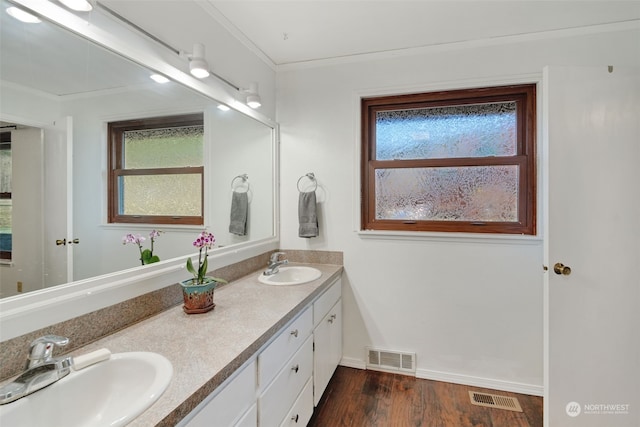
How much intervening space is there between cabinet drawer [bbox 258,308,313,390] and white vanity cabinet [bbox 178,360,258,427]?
61 millimetres

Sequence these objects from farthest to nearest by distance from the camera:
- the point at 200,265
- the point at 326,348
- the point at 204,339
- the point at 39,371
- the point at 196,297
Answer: the point at 326,348 → the point at 200,265 → the point at 196,297 → the point at 204,339 → the point at 39,371

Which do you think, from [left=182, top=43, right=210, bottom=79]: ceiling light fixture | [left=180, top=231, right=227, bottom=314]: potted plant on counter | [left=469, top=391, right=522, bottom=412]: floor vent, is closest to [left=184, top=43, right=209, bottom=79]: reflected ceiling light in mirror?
[left=182, top=43, right=210, bottom=79]: ceiling light fixture

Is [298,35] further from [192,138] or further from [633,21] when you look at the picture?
[633,21]

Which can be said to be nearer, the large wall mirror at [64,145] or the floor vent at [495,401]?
the large wall mirror at [64,145]

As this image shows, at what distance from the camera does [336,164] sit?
7.74 ft

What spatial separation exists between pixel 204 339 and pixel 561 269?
67.4 inches

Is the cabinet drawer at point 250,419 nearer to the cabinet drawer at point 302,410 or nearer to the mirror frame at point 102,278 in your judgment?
the cabinet drawer at point 302,410

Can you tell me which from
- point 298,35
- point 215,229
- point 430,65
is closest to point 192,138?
point 215,229

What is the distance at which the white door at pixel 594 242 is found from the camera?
1.54 metres

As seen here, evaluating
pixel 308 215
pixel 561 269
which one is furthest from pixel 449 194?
pixel 308 215

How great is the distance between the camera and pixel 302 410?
158cm

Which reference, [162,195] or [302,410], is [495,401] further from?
[162,195]

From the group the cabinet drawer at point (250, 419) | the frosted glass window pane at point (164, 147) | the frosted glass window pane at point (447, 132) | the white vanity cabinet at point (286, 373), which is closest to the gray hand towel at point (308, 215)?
the frosted glass window pane at point (447, 132)

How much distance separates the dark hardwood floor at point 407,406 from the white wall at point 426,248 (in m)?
0.13
